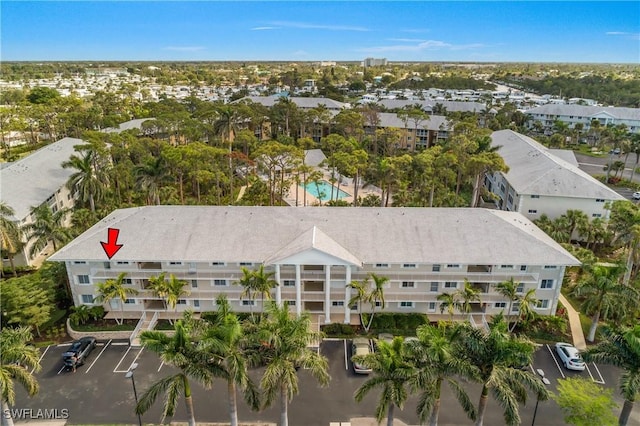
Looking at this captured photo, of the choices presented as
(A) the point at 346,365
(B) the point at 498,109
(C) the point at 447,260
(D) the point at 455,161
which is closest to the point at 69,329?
(A) the point at 346,365

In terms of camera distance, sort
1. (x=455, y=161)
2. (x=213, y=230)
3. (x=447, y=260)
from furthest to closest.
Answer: (x=455, y=161), (x=213, y=230), (x=447, y=260)

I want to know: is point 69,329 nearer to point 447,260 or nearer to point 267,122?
point 447,260

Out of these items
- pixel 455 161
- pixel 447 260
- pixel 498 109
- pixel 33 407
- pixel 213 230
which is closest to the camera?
pixel 33 407

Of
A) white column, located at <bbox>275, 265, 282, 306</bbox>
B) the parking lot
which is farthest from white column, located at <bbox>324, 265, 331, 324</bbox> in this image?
white column, located at <bbox>275, 265, 282, 306</bbox>

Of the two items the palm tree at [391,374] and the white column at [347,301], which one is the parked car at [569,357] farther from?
the palm tree at [391,374]

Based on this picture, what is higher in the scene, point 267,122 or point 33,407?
point 267,122

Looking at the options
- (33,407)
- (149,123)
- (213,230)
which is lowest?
(33,407)

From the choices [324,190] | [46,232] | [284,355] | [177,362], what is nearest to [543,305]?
[284,355]
